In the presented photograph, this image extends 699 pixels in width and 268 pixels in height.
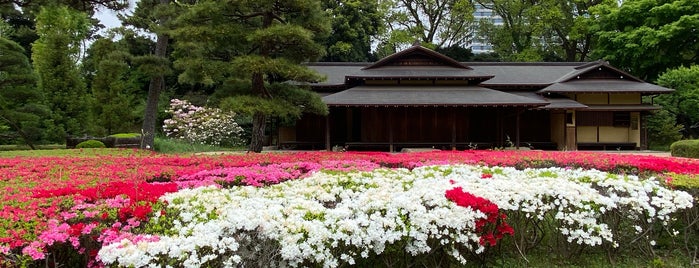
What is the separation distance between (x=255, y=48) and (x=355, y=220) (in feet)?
35.8

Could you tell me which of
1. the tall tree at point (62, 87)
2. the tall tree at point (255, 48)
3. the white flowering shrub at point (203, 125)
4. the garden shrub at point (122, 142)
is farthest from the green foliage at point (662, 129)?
the tall tree at point (62, 87)

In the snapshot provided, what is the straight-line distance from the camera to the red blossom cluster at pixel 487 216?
12.8ft

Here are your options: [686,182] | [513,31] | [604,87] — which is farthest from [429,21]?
[686,182]

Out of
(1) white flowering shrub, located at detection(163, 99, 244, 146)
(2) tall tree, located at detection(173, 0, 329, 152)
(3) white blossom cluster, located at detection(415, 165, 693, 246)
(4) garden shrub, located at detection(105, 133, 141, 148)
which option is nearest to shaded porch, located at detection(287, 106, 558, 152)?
(1) white flowering shrub, located at detection(163, 99, 244, 146)

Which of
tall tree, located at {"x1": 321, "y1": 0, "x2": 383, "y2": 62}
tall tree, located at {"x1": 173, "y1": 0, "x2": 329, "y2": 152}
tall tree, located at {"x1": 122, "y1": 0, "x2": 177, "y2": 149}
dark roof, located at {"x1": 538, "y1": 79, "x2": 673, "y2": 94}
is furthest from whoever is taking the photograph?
tall tree, located at {"x1": 321, "y1": 0, "x2": 383, "y2": 62}

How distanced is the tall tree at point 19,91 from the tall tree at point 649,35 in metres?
30.1

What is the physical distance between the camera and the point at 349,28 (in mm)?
29750

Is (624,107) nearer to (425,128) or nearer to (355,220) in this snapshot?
(425,128)

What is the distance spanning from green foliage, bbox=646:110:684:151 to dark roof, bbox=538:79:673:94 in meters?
3.14

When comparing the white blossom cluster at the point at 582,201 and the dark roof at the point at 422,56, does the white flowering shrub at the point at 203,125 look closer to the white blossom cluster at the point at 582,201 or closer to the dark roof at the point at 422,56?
the dark roof at the point at 422,56

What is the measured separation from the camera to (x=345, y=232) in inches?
135

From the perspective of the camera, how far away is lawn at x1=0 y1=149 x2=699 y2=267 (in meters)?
3.16

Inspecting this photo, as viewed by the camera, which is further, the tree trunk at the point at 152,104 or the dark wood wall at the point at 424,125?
the dark wood wall at the point at 424,125

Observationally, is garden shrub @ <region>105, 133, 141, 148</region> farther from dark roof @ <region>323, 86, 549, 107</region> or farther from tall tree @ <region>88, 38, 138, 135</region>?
dark roof @ <region>323, 86, 549, 107</region>
